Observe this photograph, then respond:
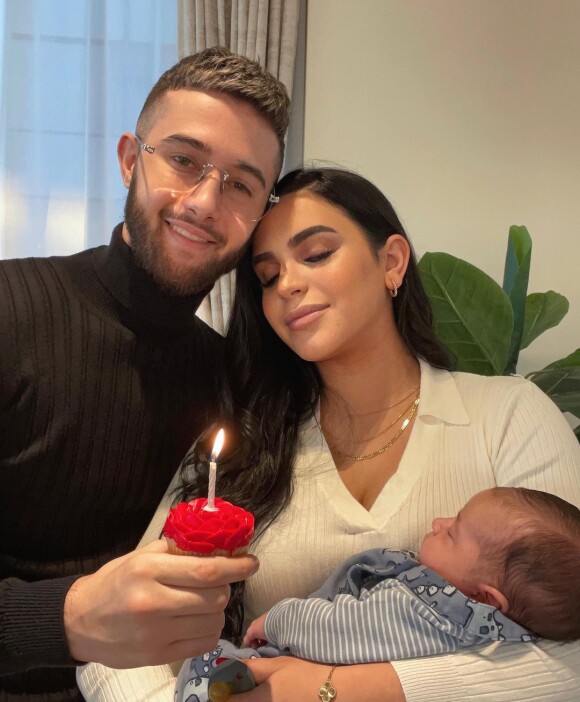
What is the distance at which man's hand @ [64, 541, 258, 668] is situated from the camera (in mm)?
880

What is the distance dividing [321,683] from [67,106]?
2834mm

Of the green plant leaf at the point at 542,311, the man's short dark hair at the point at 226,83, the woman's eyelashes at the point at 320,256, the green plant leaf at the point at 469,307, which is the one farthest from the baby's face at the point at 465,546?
the green plant leaf at the point at 542,311

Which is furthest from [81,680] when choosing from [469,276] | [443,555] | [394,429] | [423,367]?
[469,276]

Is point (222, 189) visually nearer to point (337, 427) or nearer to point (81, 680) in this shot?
point (337, 427)

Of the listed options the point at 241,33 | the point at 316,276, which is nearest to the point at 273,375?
the point at 316,276

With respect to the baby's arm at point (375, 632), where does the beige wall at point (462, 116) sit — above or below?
above

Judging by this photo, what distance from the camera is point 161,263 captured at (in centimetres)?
159

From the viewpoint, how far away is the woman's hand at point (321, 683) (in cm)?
118

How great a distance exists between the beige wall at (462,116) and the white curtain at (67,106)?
822 mm

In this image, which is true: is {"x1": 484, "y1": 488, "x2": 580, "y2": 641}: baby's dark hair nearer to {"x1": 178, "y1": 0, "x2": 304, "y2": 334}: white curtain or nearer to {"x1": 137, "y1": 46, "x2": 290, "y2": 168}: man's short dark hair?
{"x1": 137, "y1": 46, "x2": 290, "y2": 168}: man's short dark hair

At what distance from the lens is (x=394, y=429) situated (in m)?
1.72

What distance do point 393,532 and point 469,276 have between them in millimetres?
1104

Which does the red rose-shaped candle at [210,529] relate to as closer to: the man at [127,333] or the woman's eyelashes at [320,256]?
the man at [127,333]

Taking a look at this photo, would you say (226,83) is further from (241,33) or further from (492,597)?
(241,33)
